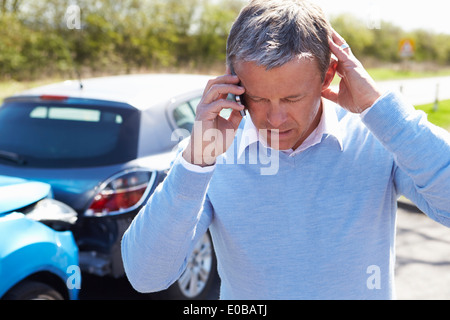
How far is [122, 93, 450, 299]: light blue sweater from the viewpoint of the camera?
146 centimetres

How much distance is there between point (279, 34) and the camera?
132cm

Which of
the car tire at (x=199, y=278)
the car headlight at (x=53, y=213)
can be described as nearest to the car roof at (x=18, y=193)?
the car headlight at (x=53, y=213)

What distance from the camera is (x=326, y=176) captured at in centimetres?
152

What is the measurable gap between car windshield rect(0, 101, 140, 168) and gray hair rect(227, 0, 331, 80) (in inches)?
83.3

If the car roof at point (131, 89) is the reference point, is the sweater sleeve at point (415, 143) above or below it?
above

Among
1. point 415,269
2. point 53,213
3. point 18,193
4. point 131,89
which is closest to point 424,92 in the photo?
point 415,269

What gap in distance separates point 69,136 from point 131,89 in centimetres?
63

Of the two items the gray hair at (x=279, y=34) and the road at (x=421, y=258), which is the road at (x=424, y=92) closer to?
the road at (x=421, y=258)

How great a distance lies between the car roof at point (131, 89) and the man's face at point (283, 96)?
6.94 ft

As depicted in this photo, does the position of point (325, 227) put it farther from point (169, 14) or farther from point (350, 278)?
point (169, 14)

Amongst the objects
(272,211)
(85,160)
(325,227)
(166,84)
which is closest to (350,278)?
(325,227)

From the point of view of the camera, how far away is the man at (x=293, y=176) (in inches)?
52.7

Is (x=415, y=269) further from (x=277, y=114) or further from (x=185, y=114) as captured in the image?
(x=277, y=114)

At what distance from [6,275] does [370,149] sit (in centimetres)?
186
